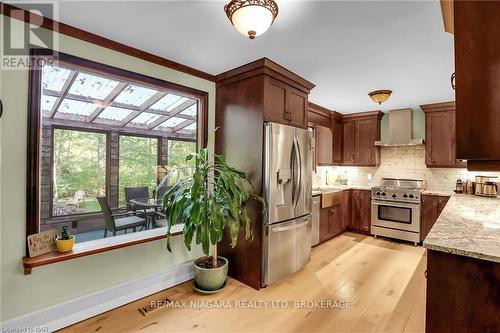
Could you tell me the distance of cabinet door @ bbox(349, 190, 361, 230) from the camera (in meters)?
4.80

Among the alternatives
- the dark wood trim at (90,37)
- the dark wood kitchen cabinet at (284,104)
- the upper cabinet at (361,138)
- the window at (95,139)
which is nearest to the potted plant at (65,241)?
the window at (95,139)

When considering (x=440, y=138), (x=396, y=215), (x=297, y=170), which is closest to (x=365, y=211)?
(x=396, y=215)

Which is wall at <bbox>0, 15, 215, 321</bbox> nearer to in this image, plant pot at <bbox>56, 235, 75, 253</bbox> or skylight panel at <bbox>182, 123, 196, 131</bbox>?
plant pot at <bbox>56, 235, 75, 253</bbox>

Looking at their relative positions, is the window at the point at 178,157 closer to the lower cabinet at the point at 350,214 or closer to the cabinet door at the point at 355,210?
the lower cabinet at the point at 350,214

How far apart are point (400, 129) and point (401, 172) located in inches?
32.9

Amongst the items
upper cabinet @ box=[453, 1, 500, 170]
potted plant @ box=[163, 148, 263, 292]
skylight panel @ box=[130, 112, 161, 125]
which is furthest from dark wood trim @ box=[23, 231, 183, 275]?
upper cabinet @ box=[453, 1, 500, 170]

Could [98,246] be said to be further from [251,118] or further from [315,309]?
[315,309]

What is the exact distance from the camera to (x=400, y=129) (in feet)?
15.2

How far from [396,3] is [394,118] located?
3.52 m

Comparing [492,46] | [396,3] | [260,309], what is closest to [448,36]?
[396,3]

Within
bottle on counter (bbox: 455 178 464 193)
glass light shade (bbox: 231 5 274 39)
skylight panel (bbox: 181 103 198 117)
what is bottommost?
bottle on counter (bbox: 455 178 464 193)

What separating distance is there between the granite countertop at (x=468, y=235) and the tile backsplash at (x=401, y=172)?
263 centimetres

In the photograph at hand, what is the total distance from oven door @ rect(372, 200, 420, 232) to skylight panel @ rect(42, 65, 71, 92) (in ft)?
15.7

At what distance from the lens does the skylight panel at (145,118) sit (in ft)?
8.71
